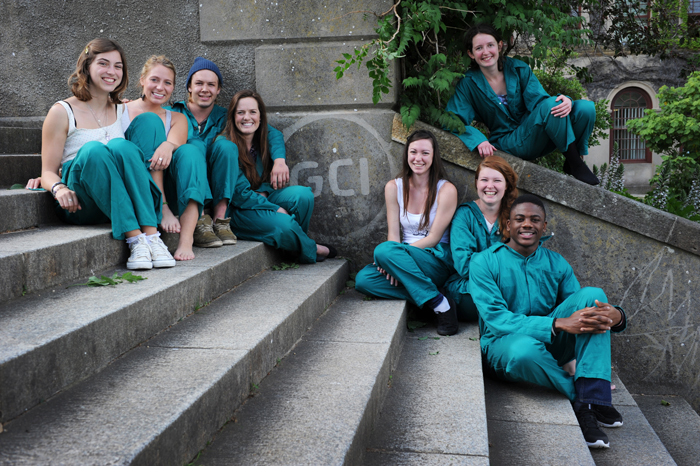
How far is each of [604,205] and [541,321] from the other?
54.6 inches

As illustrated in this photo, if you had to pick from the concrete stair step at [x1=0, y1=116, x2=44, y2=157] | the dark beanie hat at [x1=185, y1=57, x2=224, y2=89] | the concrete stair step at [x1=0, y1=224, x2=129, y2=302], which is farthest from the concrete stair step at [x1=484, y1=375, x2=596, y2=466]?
the concrete stair step at [x1=0, y1=116, x2=44, y2=157]

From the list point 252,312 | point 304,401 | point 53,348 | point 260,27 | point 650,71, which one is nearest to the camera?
point 53,348

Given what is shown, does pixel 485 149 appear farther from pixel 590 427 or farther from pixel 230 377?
pixel 230 377

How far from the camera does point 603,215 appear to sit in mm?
4098

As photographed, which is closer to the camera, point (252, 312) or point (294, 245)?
point (252, 312)

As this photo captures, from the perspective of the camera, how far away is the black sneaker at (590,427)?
114 inches

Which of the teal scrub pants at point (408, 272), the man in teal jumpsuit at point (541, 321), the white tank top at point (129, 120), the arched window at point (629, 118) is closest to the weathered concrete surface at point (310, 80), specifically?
the white tank top at point (129, 120)

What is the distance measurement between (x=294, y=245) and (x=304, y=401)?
76.3 inches

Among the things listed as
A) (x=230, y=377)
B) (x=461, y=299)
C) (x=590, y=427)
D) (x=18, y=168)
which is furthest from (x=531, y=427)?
(x=18, y=168)

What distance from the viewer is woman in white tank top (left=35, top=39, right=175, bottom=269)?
2.92m

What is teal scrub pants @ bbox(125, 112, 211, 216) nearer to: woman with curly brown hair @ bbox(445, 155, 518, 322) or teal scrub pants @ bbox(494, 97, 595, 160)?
woman with curly brown hair @ bbox(445, 155, 518, 322)

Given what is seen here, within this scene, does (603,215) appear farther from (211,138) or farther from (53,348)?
(53,348)

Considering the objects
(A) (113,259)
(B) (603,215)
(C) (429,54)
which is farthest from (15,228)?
(B) (603,215)

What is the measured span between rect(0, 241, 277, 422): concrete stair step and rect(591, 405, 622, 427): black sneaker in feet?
7.16
